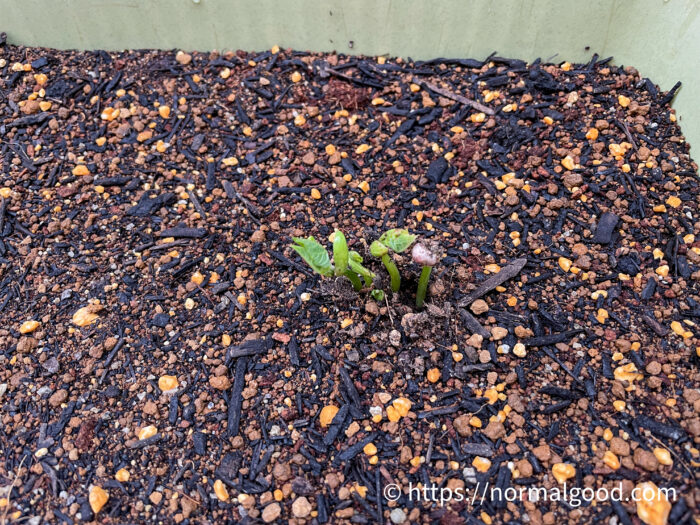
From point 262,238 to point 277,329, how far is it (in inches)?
13.3

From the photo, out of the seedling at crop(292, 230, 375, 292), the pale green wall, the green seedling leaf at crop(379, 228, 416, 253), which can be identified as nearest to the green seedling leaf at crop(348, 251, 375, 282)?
the seedling at crop(292, 230, 375, 292)

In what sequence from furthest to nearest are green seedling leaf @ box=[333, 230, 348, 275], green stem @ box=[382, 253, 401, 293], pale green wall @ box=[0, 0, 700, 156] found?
pale green wall @ box=[0, 0, 700, 156], green stem @ box=[382, 253, 401, 293], green seedling leaf @ box=[333, 230, 348, 275]

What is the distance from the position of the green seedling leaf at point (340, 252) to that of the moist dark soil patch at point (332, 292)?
0.71 feet

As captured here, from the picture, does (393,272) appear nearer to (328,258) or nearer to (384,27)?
(328,258)

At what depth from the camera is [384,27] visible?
204cm

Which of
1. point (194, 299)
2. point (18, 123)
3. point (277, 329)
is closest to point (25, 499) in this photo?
point (194, 299)

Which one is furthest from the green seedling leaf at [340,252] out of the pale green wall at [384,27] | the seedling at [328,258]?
the pale green wall at [384,27]

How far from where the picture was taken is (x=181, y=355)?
1.50 metres

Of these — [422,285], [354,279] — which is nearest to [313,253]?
[354,279]

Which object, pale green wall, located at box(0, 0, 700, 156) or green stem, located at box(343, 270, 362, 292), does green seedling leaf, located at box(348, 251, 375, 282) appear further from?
pale green wall, located at box(0, 0, 700, 156)

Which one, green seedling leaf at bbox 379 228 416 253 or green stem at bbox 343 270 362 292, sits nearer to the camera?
green seedling leaf at bbox 379 228 416 253

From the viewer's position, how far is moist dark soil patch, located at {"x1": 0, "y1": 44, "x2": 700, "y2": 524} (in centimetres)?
130

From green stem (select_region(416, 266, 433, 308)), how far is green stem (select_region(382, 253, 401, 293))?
0.06 m

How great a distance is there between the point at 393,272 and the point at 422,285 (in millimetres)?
92
